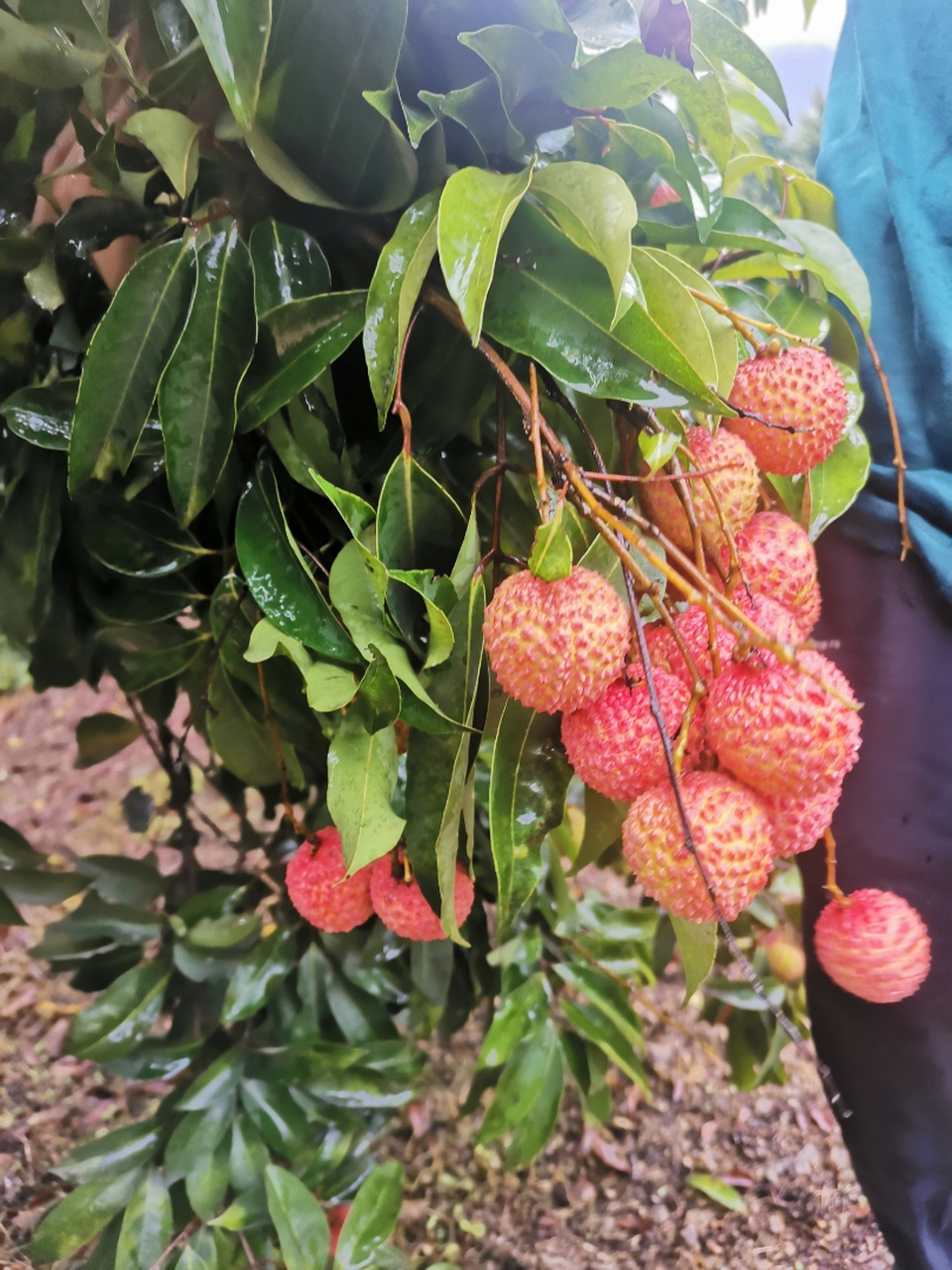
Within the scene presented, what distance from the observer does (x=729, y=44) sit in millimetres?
404

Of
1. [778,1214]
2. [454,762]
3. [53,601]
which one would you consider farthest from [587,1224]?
[53,601]

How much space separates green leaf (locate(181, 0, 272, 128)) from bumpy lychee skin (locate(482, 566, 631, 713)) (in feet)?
0.78

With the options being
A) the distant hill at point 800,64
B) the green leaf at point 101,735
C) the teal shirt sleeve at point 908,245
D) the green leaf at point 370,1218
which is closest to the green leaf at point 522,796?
the teal shirt sleeve at point 908,245

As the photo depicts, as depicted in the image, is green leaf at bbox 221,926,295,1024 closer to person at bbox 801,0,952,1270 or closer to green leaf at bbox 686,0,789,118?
person at bbox 801,0,952,1270

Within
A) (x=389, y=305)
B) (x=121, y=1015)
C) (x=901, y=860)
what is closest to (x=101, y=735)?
(x=121, y=1015)

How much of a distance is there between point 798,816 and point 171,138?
0.43 metres

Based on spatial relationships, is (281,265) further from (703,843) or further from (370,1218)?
(370,1218)

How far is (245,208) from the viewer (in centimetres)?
45

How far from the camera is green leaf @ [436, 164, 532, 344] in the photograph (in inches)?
12.4

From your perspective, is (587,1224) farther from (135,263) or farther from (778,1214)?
(135,263)

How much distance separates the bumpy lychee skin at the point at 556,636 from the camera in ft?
1.08

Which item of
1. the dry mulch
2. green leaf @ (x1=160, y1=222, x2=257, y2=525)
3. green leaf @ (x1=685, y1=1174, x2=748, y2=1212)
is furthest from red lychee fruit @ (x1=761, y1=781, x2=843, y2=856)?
green leaf @ (x1=685, y1=1174, x2=748, y2=1212)

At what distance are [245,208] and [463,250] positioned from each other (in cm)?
20

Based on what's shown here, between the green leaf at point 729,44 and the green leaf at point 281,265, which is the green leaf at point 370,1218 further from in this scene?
the green leaf at point 729,44
